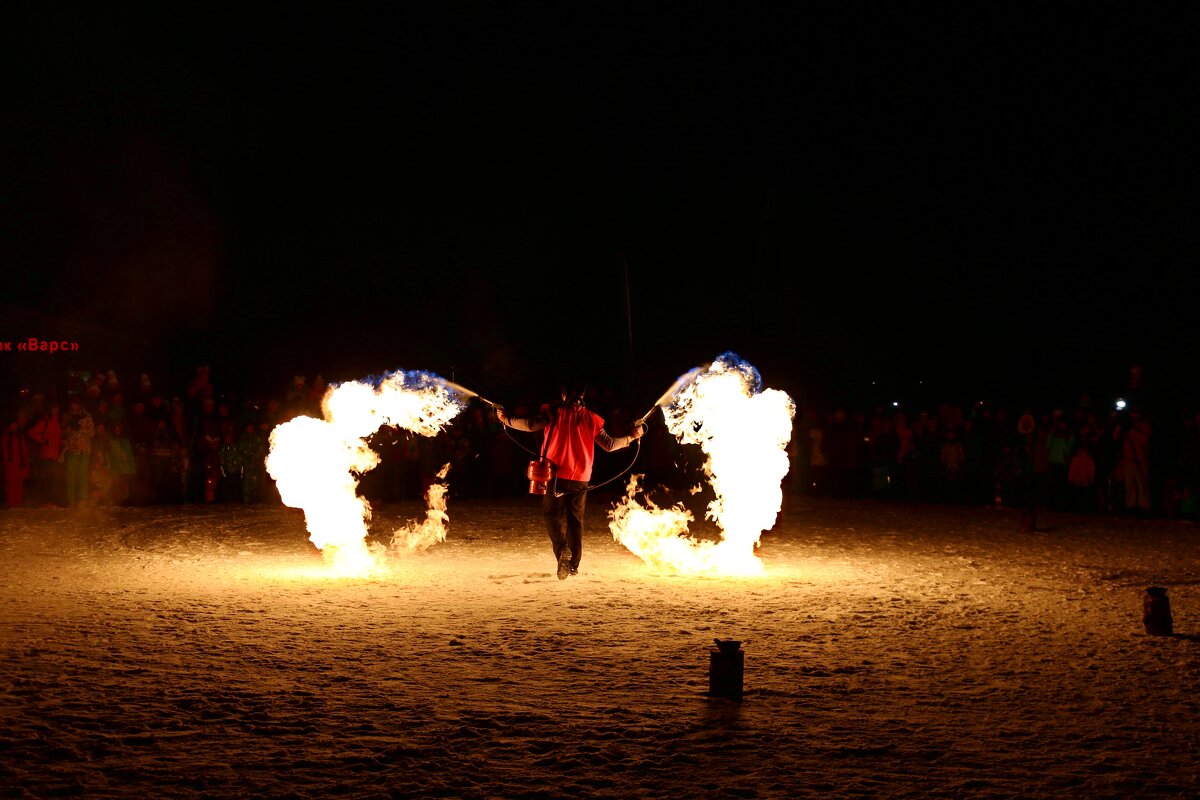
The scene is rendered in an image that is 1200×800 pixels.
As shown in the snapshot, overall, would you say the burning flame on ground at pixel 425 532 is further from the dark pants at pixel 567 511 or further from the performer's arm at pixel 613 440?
the performer's arm at pixel 613 440

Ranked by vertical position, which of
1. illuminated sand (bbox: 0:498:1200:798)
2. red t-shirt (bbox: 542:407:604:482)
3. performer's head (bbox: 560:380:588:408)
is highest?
performer's head (bbox: 560:380:588:408)

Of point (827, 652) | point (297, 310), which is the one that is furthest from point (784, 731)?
point (297, 310)

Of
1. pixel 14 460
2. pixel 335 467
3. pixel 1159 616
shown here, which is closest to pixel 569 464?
pixel 335 467

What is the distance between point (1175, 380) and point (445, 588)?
20558 mm

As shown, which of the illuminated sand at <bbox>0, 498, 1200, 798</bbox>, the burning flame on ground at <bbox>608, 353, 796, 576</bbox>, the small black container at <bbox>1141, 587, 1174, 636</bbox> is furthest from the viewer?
the burning flame on ground at <bbox>608, 353, 796, 576</bbox>

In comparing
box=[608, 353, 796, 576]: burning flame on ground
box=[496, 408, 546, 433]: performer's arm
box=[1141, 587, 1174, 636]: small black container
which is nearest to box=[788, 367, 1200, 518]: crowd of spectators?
box=[608, 353, 796, 576]: burning flame on ground

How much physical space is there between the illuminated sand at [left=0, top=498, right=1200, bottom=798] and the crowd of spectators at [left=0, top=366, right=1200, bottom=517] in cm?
487

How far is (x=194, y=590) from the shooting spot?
10.1 meters

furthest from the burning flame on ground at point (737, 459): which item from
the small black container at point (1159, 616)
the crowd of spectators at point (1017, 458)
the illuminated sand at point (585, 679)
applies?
the crowd of spectators at point (1017, 458)

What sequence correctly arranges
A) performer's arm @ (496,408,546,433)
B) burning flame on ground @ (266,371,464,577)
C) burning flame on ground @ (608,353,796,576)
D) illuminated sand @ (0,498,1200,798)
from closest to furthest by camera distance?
illuminated sand @ (0,498,1200,798) < performer's arm @ (496,408,546,433) < burning flame on ground @ (266,371,464,577) < burning flame on ground @ (608,353,796,576)

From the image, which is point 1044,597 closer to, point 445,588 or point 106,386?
point 445,588

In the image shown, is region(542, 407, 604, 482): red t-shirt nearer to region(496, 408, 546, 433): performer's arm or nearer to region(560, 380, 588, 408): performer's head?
region(560, 380, 588, 408): performer's head

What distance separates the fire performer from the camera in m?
10.8

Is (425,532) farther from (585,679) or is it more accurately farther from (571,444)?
(585,679)
